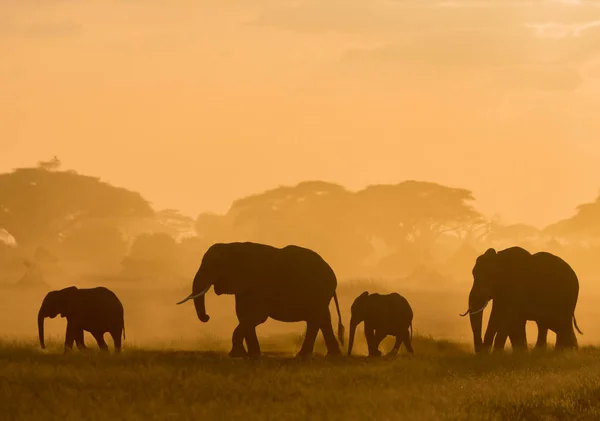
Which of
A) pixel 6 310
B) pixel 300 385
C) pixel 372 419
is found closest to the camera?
pixel 372 419

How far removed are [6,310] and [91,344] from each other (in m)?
27.3

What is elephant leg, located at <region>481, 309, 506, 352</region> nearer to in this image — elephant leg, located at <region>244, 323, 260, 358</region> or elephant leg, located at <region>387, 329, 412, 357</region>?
elephant leg, located at <region>387, 329, 412, 357</region>

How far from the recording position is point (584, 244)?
90625 mm

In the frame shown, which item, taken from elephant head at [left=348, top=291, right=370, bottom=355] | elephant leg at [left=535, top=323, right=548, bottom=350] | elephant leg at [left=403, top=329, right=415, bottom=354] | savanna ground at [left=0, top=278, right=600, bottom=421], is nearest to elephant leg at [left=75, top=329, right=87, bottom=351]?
savanna ground at [left=0, top=278, right=600, bottom=421]

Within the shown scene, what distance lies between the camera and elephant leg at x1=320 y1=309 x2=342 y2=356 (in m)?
28.5

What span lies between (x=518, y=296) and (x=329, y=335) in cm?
518

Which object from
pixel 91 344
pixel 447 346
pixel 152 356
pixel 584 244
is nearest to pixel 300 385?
pixel 152 356

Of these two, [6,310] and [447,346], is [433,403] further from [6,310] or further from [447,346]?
[6,310]

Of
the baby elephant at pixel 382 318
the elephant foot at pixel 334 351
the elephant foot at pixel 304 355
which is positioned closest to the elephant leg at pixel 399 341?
the baby elephant at pixel 382 318

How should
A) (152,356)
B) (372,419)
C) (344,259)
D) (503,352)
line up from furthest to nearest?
1. (344,259)
2. (503,352)
3. (152,356)
4. (372,419)

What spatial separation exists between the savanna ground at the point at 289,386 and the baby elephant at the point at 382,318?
6.95 ft

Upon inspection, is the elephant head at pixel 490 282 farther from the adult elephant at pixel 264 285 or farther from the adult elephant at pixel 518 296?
→ the adult elephant at pixel 264 285

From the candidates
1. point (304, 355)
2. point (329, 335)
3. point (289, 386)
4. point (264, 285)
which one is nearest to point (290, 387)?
point (289, 386)

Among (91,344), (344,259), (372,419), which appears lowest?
(372,419)
